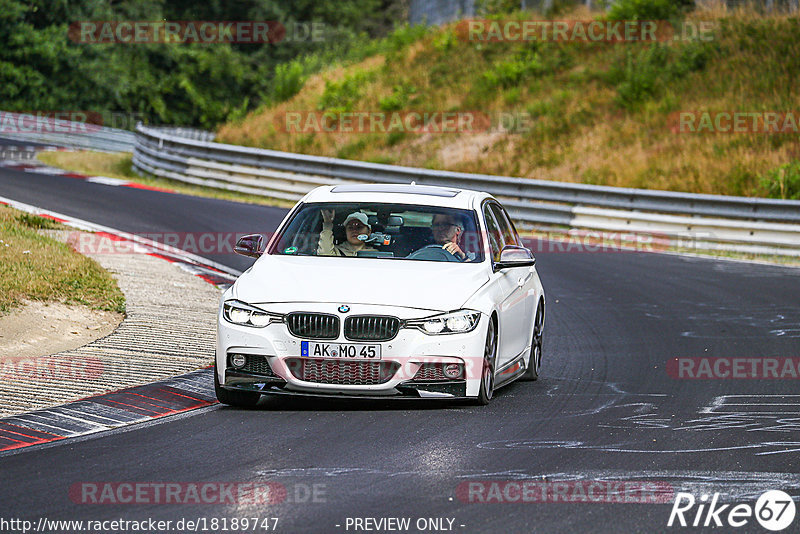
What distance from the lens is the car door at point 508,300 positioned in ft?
31.6

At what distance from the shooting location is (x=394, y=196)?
10.2 m

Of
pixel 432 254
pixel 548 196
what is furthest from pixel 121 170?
pixel 432 254

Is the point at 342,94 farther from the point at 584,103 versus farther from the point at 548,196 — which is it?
the point at 548,196

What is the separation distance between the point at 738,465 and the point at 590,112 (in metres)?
25.4

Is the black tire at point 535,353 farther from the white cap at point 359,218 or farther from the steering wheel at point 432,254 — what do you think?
the white cap at point 359,218

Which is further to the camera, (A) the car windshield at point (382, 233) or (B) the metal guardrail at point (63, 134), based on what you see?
(B) the metal guardrail at point (63, 134)

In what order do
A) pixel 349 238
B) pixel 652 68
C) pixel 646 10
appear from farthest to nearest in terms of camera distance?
1. pixel 646 10
2. pixel 652 68
3. pixel 349 238

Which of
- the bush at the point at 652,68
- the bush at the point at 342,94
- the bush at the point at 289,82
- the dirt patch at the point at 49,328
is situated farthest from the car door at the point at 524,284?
the bush at the point at 289,82

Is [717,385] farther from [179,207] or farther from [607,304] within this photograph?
[179,207]

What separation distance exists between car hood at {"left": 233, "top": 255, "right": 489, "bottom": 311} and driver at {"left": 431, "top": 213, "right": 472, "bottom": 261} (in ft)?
0.82

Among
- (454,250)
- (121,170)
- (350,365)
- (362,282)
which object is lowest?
(121,170)

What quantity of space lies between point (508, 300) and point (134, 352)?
334 centimetres

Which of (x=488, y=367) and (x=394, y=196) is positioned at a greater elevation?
(x=394, y=196)

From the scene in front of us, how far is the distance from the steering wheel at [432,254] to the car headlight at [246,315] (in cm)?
140
